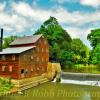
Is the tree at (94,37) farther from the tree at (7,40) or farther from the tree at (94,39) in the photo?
the tree at (7,40)

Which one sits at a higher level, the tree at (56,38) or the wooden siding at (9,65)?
the tree at (56,38)

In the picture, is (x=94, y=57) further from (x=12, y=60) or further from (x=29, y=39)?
(x=12, y=60)

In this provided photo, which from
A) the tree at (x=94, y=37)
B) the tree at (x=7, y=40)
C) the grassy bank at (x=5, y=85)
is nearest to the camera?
the grassy bank at (x=5, y=85)

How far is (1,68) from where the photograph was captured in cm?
4403

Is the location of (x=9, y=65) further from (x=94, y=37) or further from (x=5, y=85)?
(x=94, y=37)

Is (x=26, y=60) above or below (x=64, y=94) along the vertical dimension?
above

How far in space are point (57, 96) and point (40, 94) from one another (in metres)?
2.96

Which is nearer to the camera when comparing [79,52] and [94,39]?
[94,39]

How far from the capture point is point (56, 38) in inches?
2854

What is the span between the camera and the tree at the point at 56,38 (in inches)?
2741

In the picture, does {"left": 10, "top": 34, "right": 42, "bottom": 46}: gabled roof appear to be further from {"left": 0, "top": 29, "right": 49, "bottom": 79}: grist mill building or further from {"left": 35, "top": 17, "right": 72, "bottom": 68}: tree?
{"left": 35, "top": 17, "right": 72, "bottom": 68}: tree

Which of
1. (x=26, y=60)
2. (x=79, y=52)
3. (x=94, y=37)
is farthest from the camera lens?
(x=79, y=52)

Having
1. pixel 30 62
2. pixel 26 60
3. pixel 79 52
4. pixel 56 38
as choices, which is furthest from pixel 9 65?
pixel 79 52

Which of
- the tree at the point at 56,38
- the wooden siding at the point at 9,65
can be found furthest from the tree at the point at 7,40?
the wooden siding at the point at 9,65
